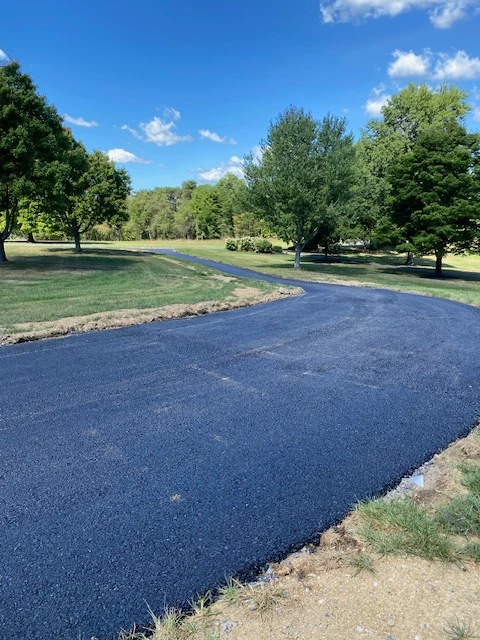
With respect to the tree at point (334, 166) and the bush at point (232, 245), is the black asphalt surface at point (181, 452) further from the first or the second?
the bush at point (232, 245)

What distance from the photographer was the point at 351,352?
6.39m

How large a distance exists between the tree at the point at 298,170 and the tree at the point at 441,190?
419 centimetres

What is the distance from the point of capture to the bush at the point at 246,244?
43.4 m

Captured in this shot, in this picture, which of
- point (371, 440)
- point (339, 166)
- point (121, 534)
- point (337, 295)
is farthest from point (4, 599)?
point (339, 166)

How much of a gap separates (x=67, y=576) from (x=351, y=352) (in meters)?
5.10

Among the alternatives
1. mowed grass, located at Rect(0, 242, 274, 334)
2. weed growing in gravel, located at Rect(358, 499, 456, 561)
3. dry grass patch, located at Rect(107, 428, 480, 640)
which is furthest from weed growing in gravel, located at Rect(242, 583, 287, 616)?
mowed grass, located at Rect(0, 242, 274, 334)

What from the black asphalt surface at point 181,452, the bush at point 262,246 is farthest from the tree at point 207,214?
the black asphalt surface at point 181,452

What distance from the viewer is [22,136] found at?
1644cm

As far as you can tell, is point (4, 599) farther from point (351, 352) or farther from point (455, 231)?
point (455, 231)

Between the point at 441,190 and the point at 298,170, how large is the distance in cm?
800

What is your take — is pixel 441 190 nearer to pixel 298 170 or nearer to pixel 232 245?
pixel 298 170

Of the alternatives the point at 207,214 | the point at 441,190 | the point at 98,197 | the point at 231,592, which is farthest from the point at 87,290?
the point at 207,214

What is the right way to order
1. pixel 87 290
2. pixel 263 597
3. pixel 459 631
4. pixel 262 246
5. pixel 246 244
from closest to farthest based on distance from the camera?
pixel 459 631, pixel 263 597, pixel 87 290, pixel 262 246, pixel 246 244

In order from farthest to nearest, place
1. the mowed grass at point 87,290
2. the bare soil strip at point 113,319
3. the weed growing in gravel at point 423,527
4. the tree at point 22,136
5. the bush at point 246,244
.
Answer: the bush at point 246,244 < the tree at point 22,136 < the mowed grass at point 87,290 < the bare soil strip at point 113,319 < the weed growing in gravel at point 423,527
